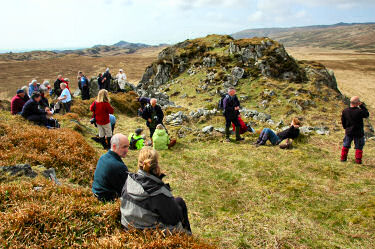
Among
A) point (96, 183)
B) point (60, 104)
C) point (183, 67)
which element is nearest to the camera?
point (96, 183)

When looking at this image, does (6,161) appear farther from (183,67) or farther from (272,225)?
(183,67)

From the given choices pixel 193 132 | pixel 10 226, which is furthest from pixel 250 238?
pixel 193 132

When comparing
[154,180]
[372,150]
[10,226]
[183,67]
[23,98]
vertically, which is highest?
[183,67]

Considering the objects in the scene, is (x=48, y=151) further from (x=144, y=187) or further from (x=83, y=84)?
(x=83, y=84)

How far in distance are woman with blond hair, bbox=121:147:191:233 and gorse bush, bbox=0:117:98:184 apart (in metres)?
4.19

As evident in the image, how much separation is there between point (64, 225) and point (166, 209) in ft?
6.59

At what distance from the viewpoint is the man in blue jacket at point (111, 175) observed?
555 cm

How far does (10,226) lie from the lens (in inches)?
166

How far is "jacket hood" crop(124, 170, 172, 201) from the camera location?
4.35 meters

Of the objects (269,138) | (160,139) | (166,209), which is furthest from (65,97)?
(166,209)

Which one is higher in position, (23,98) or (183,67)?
(183,67)

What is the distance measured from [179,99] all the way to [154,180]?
82.0 ft

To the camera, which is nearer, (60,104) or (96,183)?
(96,183)

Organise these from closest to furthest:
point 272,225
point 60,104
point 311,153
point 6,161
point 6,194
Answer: point 6,194 → point 272,225 → point 6,161 → point 311,153 → point 60,104
